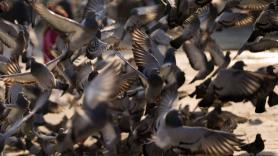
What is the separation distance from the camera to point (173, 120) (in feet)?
13.7

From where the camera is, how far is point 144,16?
6523 mm

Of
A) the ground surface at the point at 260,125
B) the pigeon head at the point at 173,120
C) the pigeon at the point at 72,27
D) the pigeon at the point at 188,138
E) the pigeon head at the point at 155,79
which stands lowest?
the ground surface at the point at 260,125

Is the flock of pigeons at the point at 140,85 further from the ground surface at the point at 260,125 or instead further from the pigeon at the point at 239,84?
the ground surface at the point at 260,125

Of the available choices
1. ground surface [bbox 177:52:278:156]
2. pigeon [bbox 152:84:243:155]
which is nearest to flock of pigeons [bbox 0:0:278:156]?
pigeon [bbox 152:84:243:155]

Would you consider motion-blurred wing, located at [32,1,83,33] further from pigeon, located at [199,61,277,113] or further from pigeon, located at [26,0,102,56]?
pigeon, located at [199,61,277,113]

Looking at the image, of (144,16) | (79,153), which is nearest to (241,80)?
(79,153)

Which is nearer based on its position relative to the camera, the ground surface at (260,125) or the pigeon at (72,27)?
the pigeon at (72,27)

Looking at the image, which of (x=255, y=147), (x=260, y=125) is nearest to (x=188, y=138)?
(x=255, y=147)

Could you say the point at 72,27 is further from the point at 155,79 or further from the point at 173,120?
the point at 173,120

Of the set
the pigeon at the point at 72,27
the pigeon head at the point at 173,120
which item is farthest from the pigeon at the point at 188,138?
the pigeon at the point at 72,27

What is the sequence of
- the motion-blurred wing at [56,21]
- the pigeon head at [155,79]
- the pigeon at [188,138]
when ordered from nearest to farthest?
the pigeon at [188,138] < the pigeon head at [155,79] < the motion-blurred wing at [56,21]

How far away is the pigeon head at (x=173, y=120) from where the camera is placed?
164 inches

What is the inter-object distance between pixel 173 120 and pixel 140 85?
133cm

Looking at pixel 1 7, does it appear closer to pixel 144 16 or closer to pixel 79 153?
pixel 144 16
